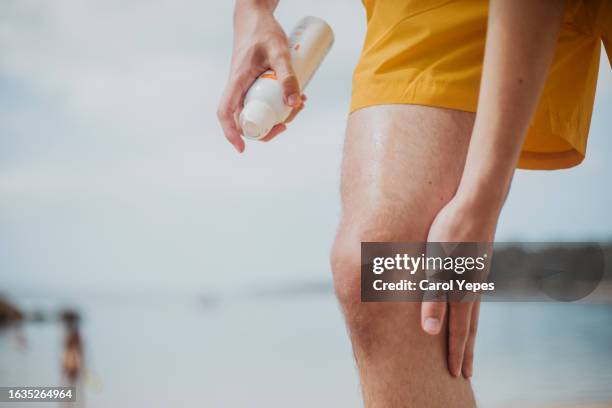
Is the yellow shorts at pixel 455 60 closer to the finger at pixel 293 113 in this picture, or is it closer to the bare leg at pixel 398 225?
the bare leg at pixel 398 225

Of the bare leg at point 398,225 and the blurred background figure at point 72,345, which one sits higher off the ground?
the blurred background figure at point 72,345

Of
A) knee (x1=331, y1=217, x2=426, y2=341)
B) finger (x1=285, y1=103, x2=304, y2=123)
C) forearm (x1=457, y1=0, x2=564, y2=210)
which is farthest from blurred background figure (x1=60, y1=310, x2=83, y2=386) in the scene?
forearm (x1=457, y1=0, x2=564, y2=210)

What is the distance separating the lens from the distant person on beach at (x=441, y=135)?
0.54 metres

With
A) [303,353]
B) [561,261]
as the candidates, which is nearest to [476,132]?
[561,261]

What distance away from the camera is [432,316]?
0.56 metres

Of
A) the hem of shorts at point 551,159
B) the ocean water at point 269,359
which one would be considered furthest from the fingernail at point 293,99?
the ocean water at point 269,359

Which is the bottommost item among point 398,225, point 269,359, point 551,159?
point 398,225

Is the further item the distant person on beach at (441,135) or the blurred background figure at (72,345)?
the blurred background figure at (72,345)

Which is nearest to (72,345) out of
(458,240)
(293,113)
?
(293,113)

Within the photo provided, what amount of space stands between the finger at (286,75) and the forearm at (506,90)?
300mm

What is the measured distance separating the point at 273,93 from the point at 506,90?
335mm

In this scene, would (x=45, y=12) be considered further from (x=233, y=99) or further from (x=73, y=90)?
(x=233, y=99)

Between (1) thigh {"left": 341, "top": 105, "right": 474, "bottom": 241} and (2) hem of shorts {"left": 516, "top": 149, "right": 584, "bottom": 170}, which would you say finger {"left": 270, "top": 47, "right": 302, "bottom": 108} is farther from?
(2) hem of shorts {"left": 516, "top": 149, "right": 584, "bottom": 170}

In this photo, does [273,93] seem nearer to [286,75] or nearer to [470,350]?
[286,75]
